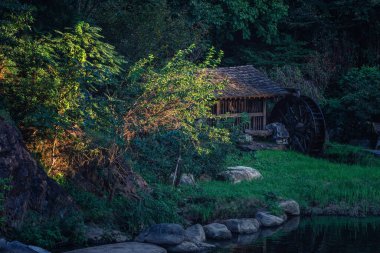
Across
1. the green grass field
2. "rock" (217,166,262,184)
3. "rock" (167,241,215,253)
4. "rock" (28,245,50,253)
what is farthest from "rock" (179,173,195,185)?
"rock" (28,245,50,253)

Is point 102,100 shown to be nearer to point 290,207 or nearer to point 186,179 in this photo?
point 186,179

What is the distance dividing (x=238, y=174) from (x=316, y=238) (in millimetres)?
5007

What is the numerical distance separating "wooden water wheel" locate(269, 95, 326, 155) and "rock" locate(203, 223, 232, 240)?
39.2 feet

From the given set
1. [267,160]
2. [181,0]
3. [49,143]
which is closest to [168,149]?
[49,143]

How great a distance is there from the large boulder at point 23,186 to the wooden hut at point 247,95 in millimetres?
13528

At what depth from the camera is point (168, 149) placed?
2009 centimetres

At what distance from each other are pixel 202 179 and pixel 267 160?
455 cm

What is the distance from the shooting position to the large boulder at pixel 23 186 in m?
15.7

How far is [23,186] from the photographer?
1609cm

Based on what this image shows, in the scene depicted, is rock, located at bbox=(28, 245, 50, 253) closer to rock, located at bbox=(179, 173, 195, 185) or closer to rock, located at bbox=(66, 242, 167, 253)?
rock, located at bbox=(66, 242, 167, 253)

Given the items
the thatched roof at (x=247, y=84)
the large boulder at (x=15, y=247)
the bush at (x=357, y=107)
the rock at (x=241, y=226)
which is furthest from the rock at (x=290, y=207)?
the bush at (x=357, y=107)

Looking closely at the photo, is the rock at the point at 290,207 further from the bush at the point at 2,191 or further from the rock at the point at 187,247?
the bush at the point at 2,191

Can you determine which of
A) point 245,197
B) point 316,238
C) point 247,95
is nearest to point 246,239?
point 316,238

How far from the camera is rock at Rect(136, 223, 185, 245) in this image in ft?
53.5
